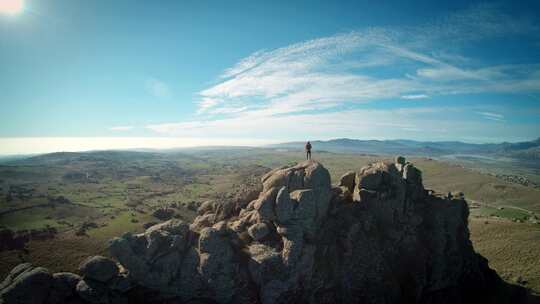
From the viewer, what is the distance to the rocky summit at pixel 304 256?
107 feet

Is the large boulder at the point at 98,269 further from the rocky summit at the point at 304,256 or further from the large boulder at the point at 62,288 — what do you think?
the large boulder at the point at 62,288

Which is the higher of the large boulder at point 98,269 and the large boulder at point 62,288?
the large boulder at point 98,269

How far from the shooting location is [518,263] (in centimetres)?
5691

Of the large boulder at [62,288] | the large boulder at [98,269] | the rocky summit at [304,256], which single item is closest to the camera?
the large boulder at [62,288]

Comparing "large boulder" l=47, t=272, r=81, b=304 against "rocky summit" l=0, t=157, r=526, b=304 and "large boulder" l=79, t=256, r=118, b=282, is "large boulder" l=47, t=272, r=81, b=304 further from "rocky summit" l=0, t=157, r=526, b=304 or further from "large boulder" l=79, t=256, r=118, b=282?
"large boulder" l=79, t=256, r=118, b=282

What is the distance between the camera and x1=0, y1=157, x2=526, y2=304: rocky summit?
32469 mm

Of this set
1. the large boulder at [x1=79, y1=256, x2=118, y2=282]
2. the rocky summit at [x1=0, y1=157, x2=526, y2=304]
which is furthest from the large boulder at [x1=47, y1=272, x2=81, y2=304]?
the large boulder at [x1=79, y1=256, x2=118, y2=282]

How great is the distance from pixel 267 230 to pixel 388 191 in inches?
760

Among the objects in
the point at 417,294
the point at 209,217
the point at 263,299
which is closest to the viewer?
the point at 263,299

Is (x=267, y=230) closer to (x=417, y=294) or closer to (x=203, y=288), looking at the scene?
(x=203, y=288)

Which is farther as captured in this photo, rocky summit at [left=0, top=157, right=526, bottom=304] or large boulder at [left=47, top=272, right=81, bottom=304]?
rocky summit at [left=0, top=157, right=526, bottom=304]

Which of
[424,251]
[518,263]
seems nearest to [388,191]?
[424,251]

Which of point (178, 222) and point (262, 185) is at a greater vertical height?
point (262, 185)

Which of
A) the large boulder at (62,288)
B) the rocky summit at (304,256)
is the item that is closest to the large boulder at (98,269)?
the rocky summit at (304,256)
